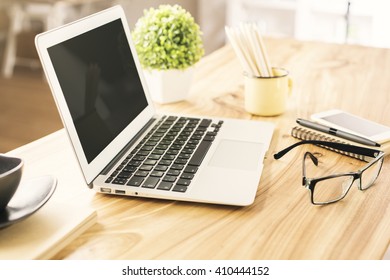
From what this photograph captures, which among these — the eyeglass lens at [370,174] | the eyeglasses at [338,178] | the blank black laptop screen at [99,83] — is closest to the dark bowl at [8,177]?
the blank black laptop screen at [99,83]

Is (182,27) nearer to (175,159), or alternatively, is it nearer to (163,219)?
(175,159)

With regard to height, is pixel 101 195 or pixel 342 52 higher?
pixel 101 195

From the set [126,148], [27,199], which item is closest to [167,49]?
[126,148]

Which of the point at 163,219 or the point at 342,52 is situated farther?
the point at 342,52

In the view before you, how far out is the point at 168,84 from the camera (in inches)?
53.7

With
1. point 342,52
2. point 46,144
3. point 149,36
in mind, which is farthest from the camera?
point 342,52

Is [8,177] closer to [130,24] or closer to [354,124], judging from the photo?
[354,124]

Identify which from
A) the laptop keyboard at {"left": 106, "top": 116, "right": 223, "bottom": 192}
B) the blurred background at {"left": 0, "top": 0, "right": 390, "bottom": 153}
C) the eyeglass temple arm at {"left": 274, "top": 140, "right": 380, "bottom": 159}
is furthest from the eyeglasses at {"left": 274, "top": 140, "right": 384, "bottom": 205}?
the blurred background at {"left": 0, "top": 0, "right": 390, "bottom": 153}

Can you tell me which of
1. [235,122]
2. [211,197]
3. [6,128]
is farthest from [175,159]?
[6,128]

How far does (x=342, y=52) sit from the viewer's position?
1.87 meters

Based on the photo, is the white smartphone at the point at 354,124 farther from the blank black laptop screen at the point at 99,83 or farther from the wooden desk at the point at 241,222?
the blank black laptop screen at the point at 99,83

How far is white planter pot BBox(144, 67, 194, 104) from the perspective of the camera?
4.47ft

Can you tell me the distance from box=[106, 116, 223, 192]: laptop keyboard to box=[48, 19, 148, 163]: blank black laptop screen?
6cm
